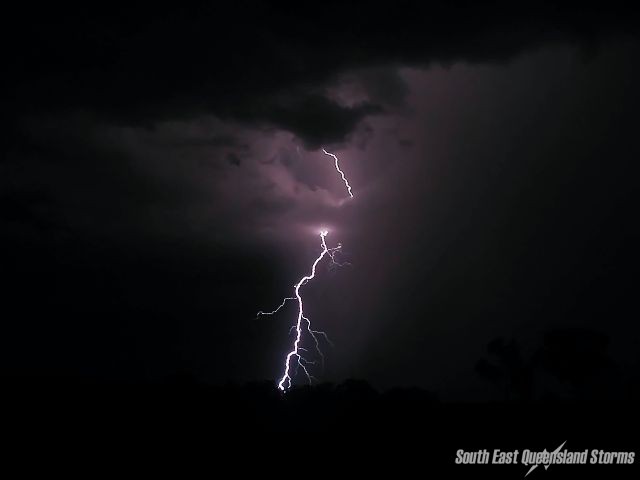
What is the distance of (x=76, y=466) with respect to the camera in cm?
1239

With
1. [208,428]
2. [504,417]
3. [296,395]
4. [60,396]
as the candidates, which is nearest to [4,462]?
[60,396]

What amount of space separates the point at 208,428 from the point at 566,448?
6.45 m

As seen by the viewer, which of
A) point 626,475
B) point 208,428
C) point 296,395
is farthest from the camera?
point 296,395

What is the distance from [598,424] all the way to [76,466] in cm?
881

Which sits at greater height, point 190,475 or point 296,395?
point 296,395

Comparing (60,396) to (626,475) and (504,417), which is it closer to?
(504,417)

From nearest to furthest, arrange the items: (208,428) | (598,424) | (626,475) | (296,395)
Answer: (626,475) < (598,424) < (208,428) < (296,395)

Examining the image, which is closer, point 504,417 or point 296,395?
point 504,417

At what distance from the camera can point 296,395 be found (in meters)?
32.9

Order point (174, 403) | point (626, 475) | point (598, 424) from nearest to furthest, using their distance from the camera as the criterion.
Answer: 1. point (626, 475)
2. point (598, 424)
3. point (174, 403)

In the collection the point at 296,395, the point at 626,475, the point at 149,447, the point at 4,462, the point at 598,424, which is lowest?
the point at 4,462

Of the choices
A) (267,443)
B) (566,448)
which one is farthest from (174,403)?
(566,448)

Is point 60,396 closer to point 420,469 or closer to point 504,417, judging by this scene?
point 420,469

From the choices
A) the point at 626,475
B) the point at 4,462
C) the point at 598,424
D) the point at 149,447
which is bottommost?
the point at 4,462
